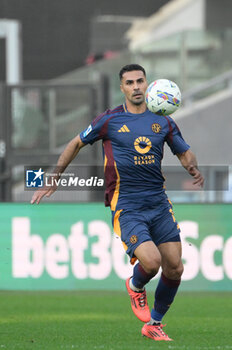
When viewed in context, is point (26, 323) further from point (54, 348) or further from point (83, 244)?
point (83, 244)

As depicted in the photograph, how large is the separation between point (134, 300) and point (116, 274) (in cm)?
482

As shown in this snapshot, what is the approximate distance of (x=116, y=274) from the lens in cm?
1312

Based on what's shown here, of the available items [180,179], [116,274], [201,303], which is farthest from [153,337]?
[180,179]

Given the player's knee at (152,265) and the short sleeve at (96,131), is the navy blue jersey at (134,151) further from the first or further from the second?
the player's knee at (152,265)

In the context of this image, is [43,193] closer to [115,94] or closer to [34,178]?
[34,178]

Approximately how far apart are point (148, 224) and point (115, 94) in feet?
30.2

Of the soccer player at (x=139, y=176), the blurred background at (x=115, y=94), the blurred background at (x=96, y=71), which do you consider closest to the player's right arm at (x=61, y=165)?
the soccer player at (x=139, y=176)

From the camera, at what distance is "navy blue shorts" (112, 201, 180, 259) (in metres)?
8.10

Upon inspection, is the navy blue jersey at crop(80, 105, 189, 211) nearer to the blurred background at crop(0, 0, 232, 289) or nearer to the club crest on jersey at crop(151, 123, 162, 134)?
the club crest on jersey at crop(151, 123, 162, 134)

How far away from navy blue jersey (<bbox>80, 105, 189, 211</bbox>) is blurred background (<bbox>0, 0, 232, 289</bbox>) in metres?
5.01

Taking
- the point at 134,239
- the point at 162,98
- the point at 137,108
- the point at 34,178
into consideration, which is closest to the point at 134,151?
the point at 137,108

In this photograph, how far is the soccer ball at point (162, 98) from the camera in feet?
26.2

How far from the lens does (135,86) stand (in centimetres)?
820

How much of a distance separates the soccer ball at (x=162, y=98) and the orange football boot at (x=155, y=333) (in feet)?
6.22
